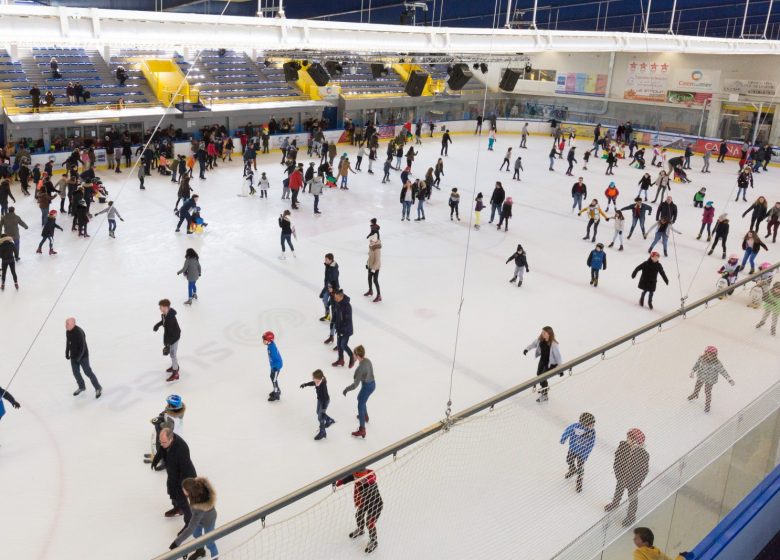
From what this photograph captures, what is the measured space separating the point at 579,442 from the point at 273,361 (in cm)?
408

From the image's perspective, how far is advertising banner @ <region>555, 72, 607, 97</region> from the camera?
40.6 metres

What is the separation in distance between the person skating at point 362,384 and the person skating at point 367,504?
1949 mm

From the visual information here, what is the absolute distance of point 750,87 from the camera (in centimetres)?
3416

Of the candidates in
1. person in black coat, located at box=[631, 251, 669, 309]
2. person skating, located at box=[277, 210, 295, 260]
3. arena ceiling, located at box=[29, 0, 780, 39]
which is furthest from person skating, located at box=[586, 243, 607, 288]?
arena ceiling, located at box=[29, 0, 780, 39]

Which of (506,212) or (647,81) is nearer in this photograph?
(506,212)

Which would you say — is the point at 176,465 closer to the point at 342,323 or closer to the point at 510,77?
the point at 342,323

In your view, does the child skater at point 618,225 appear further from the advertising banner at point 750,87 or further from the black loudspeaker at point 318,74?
the advertising banner at point 750,87

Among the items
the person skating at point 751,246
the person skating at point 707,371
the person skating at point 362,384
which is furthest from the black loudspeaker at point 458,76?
the person skating at point 362,384

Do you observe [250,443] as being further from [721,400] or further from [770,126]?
[770,126]

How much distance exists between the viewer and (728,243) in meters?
17.7

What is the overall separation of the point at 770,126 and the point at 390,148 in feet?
74.5

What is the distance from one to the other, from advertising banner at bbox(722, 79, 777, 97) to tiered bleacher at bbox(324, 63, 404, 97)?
18306mm

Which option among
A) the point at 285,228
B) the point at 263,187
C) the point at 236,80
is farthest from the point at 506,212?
the point at 236,80

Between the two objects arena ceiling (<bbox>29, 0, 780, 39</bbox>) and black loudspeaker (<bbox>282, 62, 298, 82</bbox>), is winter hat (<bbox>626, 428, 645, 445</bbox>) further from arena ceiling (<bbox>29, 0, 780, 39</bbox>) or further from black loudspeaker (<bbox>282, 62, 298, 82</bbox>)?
black loudspeaker (<bbox>282, 62, 298, 82</bbox>)
